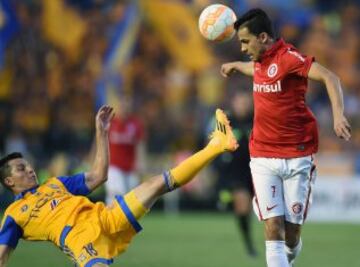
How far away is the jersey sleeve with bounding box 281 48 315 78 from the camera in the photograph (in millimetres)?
7617

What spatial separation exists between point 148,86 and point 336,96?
47.8 feet

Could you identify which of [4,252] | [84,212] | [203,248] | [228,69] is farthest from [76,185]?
[203,248]


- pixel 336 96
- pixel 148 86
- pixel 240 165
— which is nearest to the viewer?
pixel 336 96

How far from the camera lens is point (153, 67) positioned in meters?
21.9

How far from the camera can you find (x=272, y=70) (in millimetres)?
7828

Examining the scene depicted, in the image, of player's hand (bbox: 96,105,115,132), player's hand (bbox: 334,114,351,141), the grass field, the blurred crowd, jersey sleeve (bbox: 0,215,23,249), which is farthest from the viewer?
the blurred crowd

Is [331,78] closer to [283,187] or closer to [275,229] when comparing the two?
[283,187]

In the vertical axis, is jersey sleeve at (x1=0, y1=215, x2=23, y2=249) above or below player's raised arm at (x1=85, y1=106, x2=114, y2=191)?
below

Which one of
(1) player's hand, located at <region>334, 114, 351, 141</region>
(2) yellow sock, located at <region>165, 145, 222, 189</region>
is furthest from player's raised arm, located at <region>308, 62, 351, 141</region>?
(2) yellow sock, located at <region>165, 145, 222, 189</region>

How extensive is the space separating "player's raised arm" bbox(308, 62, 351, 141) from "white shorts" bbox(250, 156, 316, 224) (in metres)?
0.82

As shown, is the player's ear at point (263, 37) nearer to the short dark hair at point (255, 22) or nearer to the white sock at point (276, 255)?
the short dark hair at point (255, 22)

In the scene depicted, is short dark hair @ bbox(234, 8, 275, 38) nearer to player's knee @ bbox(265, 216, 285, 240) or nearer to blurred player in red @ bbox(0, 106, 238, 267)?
blurred player in red @ bbox(0, 106, 238, 267)

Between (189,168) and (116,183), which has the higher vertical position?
(189,168)

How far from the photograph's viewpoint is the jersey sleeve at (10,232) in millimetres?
7750
